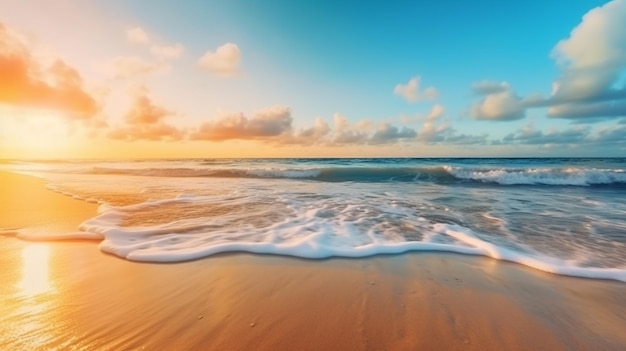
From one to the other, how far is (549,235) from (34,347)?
270 inches

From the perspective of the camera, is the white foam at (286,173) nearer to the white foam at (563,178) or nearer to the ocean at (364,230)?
the white foam at (563,178)

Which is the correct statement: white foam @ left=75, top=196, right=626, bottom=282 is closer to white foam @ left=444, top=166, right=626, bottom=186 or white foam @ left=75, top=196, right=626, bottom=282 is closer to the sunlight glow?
the sunlight glow

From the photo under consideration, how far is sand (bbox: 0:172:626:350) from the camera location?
205 centimetres

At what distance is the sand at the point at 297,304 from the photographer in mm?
2053

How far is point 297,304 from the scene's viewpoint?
257 cm

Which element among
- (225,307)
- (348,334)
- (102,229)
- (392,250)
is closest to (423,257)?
(392,250)

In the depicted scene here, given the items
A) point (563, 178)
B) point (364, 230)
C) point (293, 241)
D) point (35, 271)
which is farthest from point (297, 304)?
point (563, 178)

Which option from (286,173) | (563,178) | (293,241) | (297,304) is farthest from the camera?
(286,173)

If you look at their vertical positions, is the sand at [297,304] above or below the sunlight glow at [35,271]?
below

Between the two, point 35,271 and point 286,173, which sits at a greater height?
point 35,271

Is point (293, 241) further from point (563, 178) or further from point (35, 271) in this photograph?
point (563, 178)

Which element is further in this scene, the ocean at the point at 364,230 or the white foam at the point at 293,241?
the ocean at the point at 364,230

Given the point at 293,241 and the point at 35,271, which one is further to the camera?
the point at 293,241

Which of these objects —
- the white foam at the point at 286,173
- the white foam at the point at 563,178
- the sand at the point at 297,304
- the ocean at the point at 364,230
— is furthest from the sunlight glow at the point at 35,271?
the white foam at the point at 563,178
